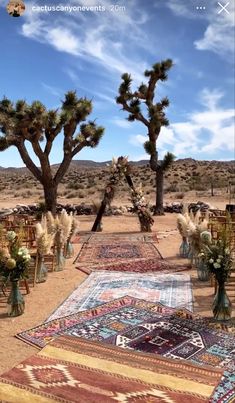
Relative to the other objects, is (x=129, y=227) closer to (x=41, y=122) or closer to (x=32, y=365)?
(x=41, y=122)

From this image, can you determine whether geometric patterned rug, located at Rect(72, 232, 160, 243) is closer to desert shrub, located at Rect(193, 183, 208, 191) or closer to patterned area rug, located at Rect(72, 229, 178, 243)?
patterned area rug, located at Rect(72, 229, 178, 243)

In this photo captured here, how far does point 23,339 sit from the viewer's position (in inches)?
232

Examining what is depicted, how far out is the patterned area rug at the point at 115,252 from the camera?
11352 millimetres

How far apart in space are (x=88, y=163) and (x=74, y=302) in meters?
120

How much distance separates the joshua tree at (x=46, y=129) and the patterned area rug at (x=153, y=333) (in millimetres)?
11021

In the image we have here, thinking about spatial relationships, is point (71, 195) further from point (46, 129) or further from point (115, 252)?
point (115, 252)

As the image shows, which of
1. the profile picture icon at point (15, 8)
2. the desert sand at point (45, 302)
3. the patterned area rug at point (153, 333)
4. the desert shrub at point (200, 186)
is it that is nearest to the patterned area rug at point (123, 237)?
the desert sand at point (45, 302)

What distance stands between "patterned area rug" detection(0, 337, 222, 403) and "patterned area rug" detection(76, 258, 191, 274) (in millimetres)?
4690

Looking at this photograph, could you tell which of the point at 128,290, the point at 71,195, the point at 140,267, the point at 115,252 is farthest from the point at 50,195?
the point at 71,195

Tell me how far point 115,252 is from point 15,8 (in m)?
7.11

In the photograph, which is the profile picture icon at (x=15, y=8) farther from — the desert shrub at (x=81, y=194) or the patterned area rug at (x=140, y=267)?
the desert shrub at (x=81, y=194)

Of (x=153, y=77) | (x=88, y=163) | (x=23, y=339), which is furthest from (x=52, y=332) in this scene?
(x=88, y=163)

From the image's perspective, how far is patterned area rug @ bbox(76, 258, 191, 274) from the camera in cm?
999

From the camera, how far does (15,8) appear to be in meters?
11.9
